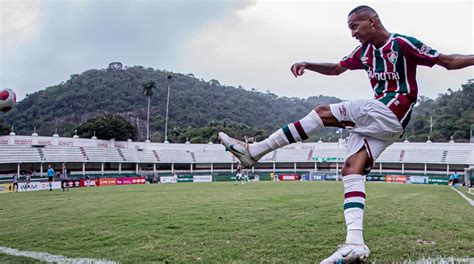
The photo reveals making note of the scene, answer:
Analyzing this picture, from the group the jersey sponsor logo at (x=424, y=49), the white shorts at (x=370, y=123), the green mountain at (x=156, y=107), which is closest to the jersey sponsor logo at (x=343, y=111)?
the white shorts at (x=370, y=123)

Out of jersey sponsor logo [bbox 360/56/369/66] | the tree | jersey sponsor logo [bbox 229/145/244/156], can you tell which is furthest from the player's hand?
the tree

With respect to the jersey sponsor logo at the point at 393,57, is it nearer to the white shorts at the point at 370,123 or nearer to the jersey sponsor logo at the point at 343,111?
the white shorts at the point at 370,123

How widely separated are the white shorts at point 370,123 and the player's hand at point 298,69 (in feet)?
3.04

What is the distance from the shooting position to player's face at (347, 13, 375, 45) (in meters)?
3.95

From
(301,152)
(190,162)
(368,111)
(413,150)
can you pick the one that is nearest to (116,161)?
(190,162)

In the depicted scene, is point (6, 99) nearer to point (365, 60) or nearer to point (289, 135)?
point (289, 135)

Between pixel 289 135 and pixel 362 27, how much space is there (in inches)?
51.8

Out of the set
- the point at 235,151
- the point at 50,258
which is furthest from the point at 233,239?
the point at 50,258

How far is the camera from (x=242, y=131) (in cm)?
9038

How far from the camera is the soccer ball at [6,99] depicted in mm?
4762

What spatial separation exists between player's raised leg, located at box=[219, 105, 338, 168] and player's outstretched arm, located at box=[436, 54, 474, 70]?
1.11 m

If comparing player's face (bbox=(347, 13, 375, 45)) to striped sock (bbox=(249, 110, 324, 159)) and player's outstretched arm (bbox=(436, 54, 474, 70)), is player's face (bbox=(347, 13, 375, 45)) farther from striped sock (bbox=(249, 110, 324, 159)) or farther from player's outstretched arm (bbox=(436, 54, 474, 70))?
striped sock (bbox=(249, 110, 324, 159))

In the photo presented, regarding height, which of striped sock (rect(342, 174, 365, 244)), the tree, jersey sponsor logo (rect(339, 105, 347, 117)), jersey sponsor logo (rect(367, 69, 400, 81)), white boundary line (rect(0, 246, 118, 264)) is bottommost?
white boundary line (rect(0, 246, 118, 264))

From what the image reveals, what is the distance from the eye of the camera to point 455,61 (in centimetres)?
361
